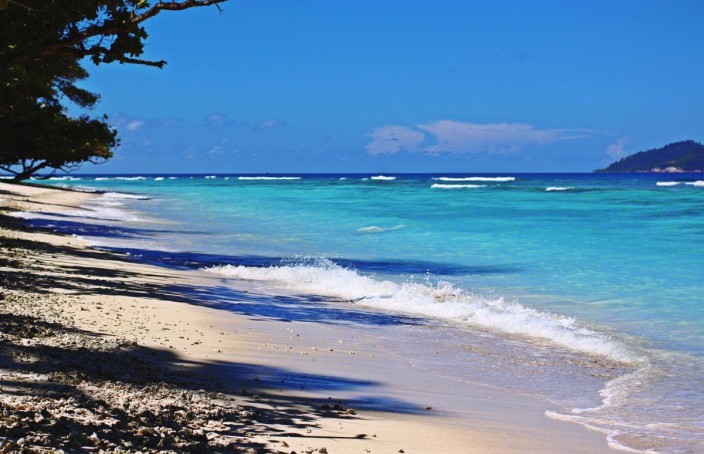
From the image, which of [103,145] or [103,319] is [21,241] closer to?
[103,319]

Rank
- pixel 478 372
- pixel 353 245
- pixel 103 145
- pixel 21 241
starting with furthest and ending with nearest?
1. pixel 103 145
2. pixel 353 245
3. pixel 21 241
4. pixel 478 372

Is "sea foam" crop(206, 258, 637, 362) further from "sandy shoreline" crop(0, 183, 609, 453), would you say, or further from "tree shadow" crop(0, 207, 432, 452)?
"tree shadow" crop(0, 207, 432, 452)

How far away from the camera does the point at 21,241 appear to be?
1738cm

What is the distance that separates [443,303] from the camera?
42.0 feet

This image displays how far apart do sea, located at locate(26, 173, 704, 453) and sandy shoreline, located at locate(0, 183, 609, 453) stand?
2.35 ft

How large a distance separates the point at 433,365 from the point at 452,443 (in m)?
3.01

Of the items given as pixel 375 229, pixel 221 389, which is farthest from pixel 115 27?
pixel 375 229

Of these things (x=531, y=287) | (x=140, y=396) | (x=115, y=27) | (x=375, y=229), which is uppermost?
(x=115, y=27)

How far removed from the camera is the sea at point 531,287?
754 centimetres

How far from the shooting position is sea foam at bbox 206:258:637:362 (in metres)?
10.2

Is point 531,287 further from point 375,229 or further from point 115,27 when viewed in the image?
point 375,229

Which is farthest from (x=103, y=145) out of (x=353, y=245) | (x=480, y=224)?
(x=480, y=224)

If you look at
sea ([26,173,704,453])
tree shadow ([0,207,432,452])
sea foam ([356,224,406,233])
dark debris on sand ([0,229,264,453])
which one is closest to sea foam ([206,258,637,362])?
sea ([26,173,704,453])

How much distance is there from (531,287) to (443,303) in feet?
12.5
